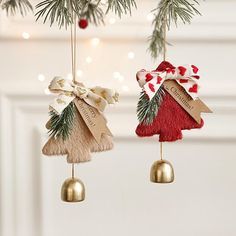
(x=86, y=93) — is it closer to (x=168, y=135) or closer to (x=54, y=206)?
(x=168, y=135)

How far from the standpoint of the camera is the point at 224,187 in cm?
116

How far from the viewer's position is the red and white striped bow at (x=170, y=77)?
2.58 feet

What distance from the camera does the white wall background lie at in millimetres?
1127

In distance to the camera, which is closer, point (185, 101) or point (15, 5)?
point (185, 101)

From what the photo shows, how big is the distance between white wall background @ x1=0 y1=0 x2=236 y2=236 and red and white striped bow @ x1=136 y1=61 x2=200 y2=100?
0.32 metres

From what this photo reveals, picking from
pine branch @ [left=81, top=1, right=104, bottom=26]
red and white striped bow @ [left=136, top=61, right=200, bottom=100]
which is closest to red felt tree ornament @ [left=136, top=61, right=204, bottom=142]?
red and white striped bow @ [left=136, top=61, right=200, bottom=100]

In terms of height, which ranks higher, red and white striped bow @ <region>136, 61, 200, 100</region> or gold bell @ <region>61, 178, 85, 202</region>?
red and white striped bow @ <region>136, 61, 200, 100</region>

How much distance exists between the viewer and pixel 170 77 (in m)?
0.81

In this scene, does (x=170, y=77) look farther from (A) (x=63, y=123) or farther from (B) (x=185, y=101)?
(A) (x=63, y=123)

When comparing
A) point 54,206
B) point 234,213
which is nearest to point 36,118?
point 54,206

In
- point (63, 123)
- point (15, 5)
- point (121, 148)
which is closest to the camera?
point (63, 123)

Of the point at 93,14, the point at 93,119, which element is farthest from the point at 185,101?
the point at 93,14

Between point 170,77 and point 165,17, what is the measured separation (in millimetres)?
86

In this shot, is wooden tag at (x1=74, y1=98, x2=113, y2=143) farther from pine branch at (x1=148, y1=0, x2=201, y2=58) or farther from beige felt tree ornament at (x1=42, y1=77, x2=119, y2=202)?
pine branch at (x1=148, y1=0, x2=201, y2=58)
